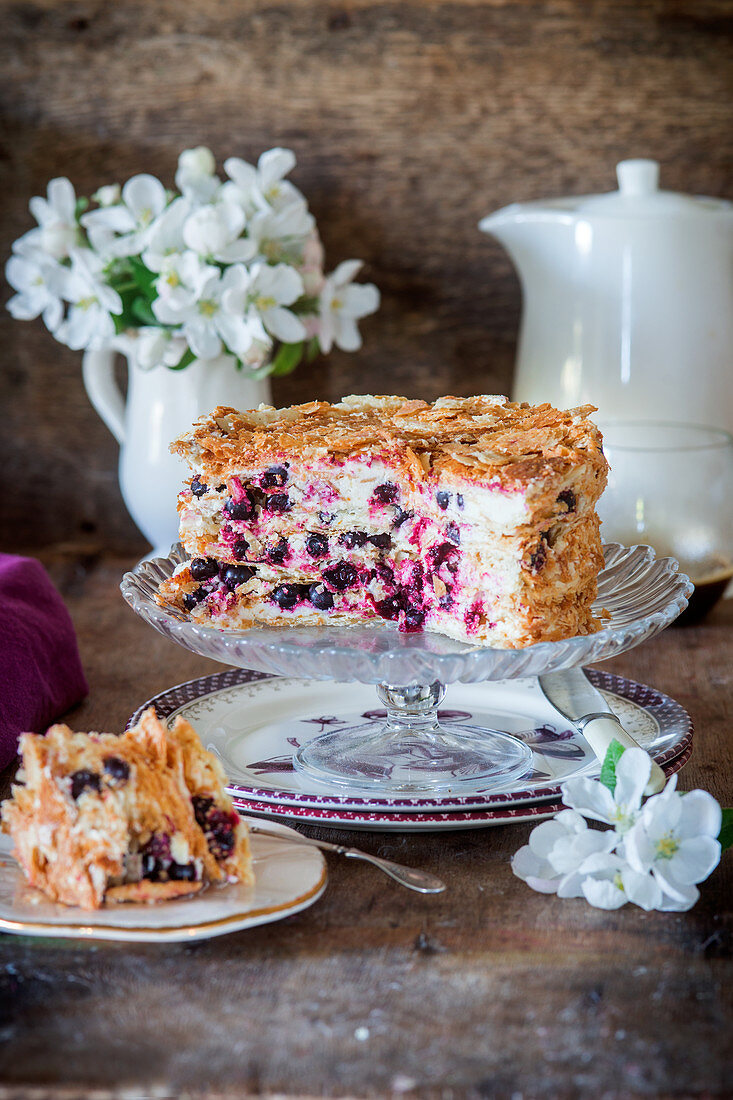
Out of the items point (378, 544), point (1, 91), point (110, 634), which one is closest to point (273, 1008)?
point (378, 544)

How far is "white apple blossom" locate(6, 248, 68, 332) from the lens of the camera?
6.26 feet

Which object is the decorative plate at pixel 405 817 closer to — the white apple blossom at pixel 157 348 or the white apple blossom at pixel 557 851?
the white apple blossom at pixel 557 851

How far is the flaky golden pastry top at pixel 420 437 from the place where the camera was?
3.71ft

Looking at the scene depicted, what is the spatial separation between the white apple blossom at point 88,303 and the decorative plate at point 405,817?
102cm

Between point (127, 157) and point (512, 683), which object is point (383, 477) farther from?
point (127, 157)

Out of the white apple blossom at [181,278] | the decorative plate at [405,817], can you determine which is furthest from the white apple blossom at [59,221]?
the decorative plate at [405,817]

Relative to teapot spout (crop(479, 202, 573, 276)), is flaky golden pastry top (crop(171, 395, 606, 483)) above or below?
below

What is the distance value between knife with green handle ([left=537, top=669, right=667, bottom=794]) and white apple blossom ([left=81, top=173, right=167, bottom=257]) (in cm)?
98

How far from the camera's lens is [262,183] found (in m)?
1.86

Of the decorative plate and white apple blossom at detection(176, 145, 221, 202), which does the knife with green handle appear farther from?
white apple blossom at detection(176, 145, 221, 202)

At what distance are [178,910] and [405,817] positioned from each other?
0.80 ft

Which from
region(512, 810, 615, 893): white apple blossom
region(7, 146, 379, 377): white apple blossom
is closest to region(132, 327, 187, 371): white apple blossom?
region(7, 146, 379, 377): white apple blossom

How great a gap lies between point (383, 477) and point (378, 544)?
0.07 meters

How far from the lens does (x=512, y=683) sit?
139 centimetres
